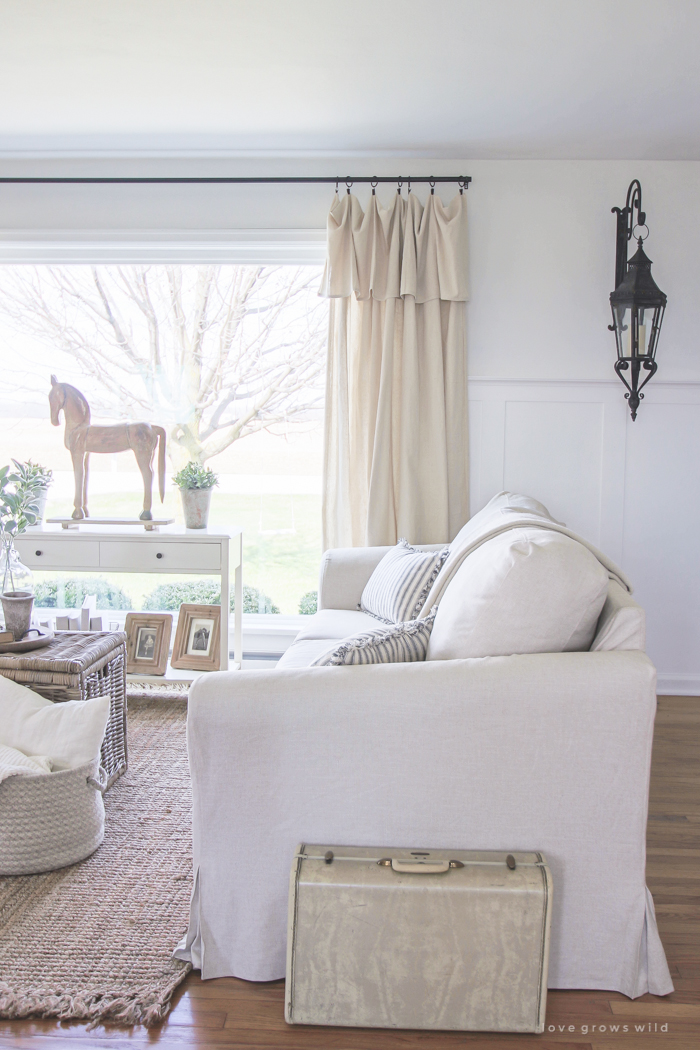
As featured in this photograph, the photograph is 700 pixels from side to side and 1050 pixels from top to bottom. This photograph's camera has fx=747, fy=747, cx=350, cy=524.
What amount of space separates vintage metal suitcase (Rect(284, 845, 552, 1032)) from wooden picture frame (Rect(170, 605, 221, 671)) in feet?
6.82

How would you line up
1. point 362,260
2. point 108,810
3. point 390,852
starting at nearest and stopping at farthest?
1. point 390,852
2. point 108,810
3. point 362,260

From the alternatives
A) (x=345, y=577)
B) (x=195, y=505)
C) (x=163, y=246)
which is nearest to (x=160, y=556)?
(x=195, y=505)

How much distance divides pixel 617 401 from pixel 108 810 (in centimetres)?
274

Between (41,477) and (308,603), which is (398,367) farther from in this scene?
Answer: (41,477)

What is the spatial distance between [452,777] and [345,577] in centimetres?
164

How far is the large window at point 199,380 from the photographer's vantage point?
377cm

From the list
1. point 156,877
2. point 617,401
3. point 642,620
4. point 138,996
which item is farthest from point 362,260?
point 138,996

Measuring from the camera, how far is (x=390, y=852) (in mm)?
1424

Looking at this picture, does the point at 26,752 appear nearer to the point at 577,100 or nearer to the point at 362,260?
the point at 362,260

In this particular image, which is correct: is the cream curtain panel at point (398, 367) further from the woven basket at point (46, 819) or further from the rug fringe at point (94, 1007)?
the rug fringe at point (94, 1007)

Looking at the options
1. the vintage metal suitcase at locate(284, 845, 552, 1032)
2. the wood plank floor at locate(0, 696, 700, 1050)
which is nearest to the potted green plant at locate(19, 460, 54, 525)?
the wood plank floor at locate(0, 696, 700, 1050)

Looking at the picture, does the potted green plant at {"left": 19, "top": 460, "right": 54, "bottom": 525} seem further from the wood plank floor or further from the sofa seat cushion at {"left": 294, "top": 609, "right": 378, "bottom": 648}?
the wood plank floor

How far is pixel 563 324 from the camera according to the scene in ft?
11.4

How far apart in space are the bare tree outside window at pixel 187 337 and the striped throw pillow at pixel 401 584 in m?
1.29
